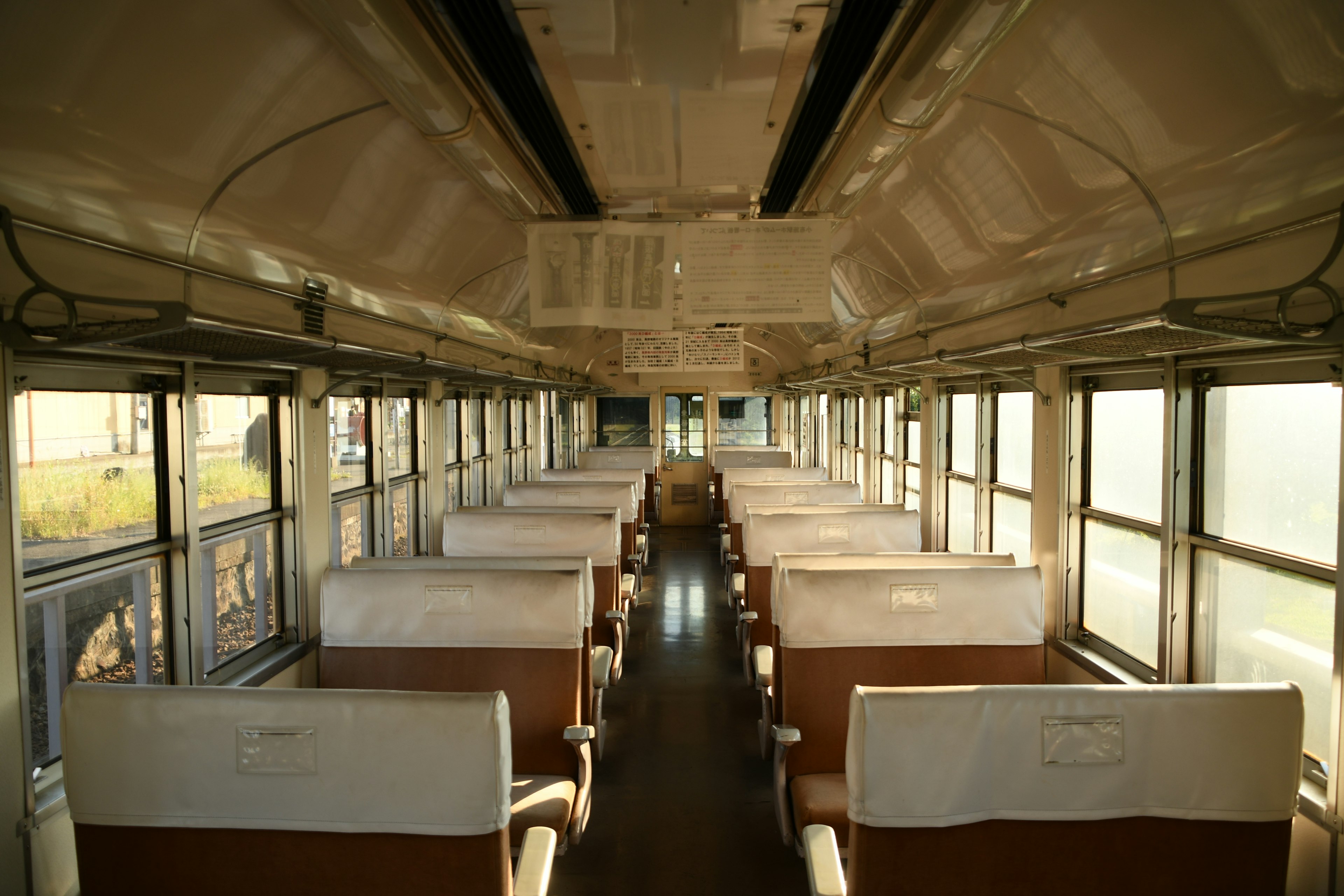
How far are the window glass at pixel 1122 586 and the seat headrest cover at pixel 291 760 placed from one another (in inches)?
128

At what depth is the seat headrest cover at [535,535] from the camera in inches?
196

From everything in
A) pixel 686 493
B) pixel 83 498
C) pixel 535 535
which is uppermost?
pixel 83 498

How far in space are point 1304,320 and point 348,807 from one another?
3.04 m

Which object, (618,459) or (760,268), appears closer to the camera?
(760,268)

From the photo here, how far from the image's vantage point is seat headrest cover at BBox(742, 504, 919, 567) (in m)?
5.03

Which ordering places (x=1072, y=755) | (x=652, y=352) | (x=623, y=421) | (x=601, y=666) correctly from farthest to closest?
(x=623, y=421) < (x=652, y=352) < (x=601, y=666) < (x=1072, y=755)

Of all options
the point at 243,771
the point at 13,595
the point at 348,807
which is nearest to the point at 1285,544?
the point at 348,807

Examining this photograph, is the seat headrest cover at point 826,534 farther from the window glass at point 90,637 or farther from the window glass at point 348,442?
the window glass at point 90,637

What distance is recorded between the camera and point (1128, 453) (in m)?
3.85

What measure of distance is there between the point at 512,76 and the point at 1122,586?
3.87 metres

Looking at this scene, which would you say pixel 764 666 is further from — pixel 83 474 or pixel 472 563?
pixel 83 474

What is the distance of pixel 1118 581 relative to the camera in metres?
3.97

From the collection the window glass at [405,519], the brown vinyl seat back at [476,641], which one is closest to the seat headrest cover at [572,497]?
the window glass at [405,519]

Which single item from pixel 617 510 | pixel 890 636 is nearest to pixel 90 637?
pixel 617 510
